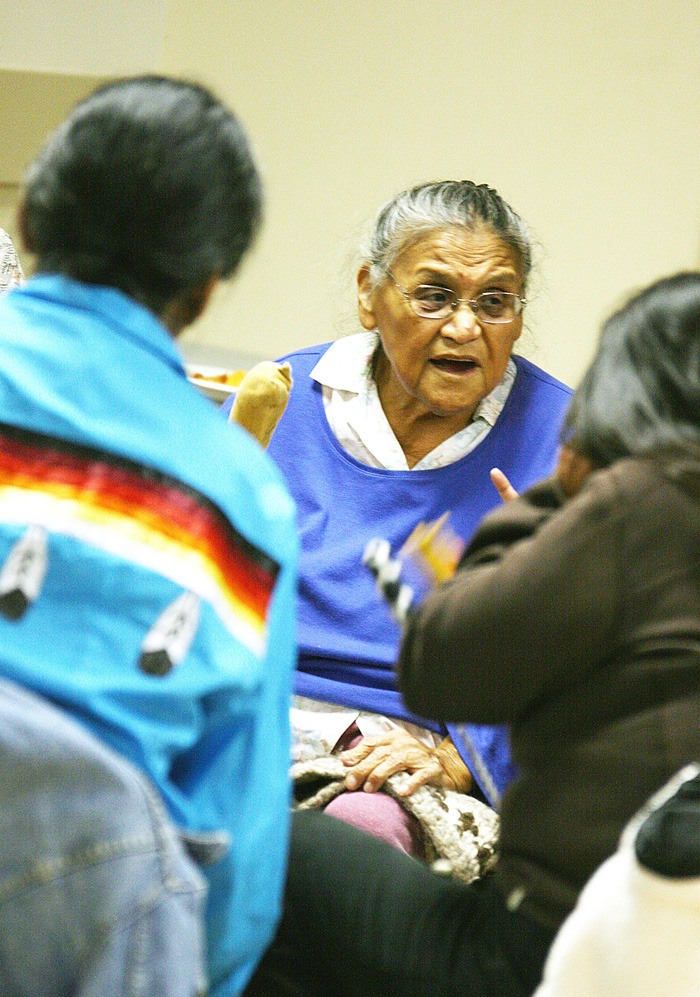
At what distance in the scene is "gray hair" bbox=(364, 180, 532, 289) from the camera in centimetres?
210

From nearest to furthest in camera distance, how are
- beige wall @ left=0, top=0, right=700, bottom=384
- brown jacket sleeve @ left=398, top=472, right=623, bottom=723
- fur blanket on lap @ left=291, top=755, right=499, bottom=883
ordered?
1. brown jacket sleeve @ left=398, top=472, right=623, bottom=723
2. fur blanket on lap @ left=291, top=755, right=499, bottom=883
3. beige wall @ left=0, top=0, right=700, bottom=384

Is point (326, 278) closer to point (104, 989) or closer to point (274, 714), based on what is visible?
point (274, 714)

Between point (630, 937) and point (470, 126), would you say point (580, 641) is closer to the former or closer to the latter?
point (630, 937)

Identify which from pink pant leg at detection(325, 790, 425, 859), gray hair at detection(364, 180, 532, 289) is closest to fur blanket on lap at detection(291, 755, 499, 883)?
pink pant leg at detection(325, 790, 425, 859)

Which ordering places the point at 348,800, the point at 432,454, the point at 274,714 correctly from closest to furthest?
the point at 274,714 < the point at 348,800 < the point at 432,454

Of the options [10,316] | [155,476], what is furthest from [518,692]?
[10,316]

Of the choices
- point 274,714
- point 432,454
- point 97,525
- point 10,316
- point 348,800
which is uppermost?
point 10,316

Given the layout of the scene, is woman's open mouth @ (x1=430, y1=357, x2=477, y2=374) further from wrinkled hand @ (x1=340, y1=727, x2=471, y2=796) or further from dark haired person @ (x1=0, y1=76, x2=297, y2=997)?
dark haired person @ (x1=0, y1=76, x2=297, y2=997)

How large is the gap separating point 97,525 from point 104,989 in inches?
14.9

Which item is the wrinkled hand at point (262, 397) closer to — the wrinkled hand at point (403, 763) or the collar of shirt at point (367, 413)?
the collar of shirt at point (367, 413)

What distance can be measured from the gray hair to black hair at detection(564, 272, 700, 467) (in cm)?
88

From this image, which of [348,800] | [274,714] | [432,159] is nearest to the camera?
[274,714]

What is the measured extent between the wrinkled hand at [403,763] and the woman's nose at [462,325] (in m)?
0.68

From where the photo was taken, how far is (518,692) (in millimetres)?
1160
